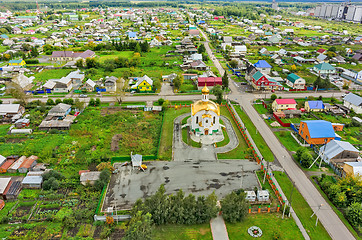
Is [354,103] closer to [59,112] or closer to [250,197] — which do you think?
[250,197]

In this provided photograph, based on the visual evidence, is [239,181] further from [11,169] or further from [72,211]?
[11,169]

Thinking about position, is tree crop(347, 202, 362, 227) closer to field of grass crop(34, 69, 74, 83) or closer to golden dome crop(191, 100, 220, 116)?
golden dome crop(191, 100, 220, 116)

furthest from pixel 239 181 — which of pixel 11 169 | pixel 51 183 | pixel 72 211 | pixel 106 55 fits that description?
pixel 106 55

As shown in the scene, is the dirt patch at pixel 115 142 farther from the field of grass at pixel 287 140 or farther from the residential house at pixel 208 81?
the residential house at pixel 208 81

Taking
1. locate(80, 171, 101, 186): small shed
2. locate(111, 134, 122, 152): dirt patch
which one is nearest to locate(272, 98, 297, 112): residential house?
locate(111, 134, 122, 152): dirt patch

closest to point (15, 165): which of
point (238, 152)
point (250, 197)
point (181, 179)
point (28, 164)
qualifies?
point (28, 164)

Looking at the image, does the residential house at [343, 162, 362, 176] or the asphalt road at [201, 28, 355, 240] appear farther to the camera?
the residential house at [343, 162, 362, 176]
